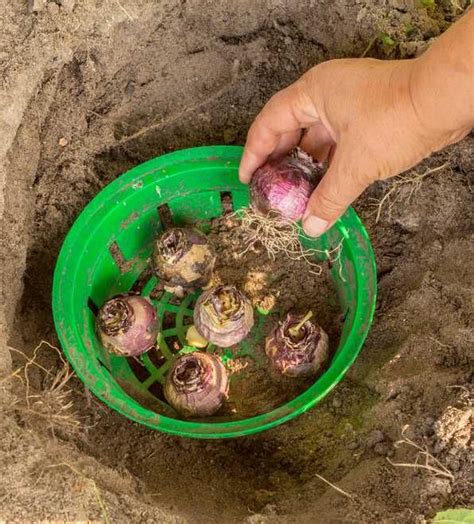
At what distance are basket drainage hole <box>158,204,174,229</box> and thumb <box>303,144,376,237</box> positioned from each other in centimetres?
61

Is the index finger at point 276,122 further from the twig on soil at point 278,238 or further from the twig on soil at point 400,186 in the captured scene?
the twig on soil at point 400,186

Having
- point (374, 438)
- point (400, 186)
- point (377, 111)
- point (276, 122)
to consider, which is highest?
point (377, 111)

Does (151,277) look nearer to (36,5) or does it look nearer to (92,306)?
(92,306)

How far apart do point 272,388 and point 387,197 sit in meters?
0.71

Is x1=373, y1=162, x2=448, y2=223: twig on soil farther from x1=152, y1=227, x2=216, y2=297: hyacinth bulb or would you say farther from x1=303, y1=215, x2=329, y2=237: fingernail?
x1=152, y1=227, x2=216, y2=297: hyacinth bulb

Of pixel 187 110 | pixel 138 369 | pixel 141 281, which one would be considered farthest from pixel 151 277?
pixel 187 110

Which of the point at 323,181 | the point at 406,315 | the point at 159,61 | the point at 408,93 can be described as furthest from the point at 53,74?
the point at 406,315

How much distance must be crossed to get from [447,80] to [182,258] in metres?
0.90

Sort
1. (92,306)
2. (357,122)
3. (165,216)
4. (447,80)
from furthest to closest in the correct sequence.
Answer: (165,216) → (92,306) → (357,122) → (447,80)

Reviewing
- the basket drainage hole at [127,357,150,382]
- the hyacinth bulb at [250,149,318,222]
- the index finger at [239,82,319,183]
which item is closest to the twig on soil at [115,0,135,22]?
the index finger at [239,82,319,183]

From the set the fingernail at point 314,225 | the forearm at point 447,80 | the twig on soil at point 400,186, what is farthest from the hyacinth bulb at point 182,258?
the forearm at point 447,80

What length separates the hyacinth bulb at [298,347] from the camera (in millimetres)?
1886

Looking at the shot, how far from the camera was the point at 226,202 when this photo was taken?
2268 mm

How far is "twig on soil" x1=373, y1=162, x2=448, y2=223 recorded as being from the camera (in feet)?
6.64
